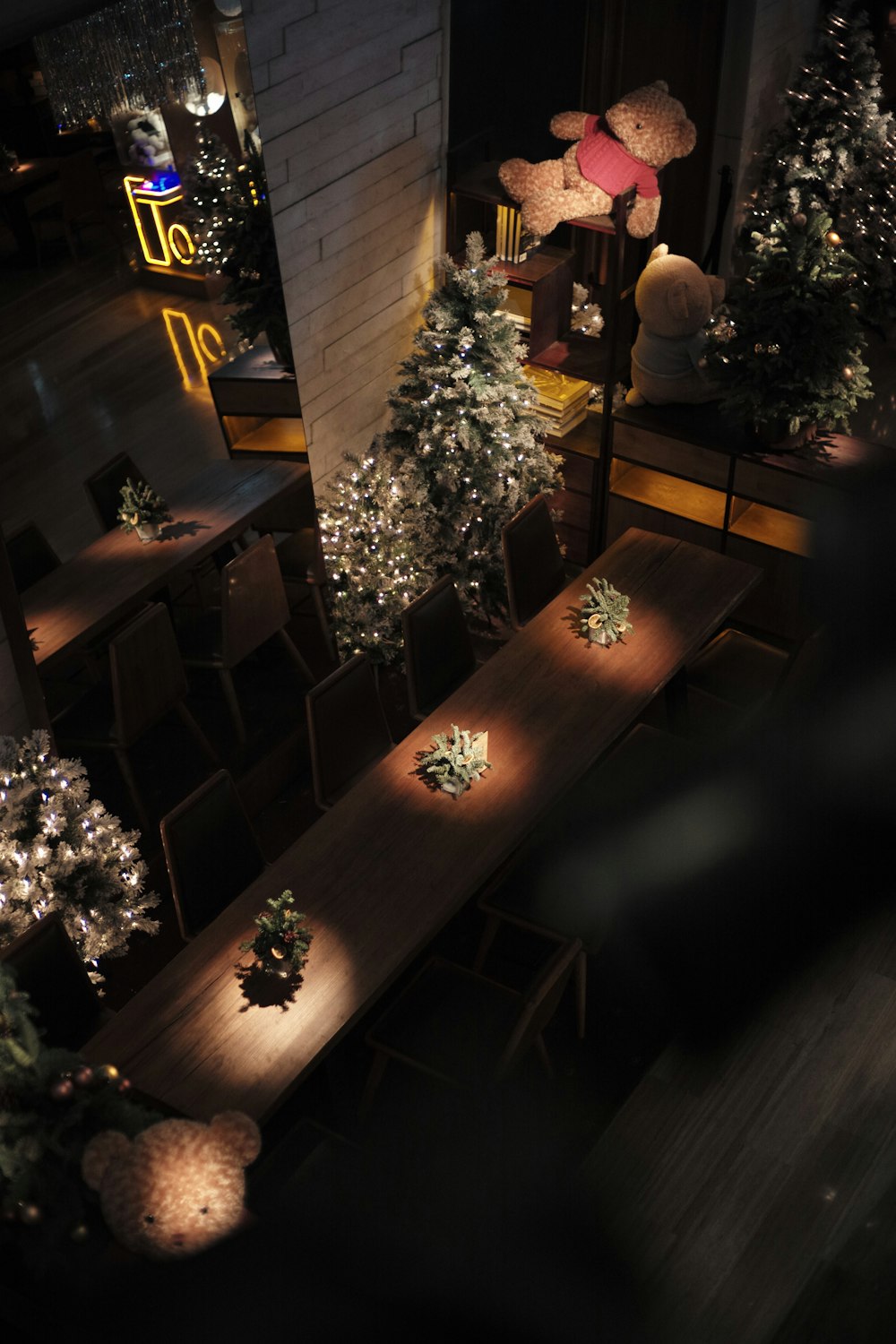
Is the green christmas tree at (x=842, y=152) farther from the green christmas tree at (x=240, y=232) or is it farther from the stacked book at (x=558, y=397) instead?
the green christmas tree at (x=240, y=232)

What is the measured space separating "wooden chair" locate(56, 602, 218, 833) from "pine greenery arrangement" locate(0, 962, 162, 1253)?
76.1 inches

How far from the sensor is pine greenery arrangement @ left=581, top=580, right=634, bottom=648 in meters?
4.80

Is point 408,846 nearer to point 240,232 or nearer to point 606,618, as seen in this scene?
point 606,618

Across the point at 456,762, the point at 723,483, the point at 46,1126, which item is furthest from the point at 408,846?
the point at 723,483

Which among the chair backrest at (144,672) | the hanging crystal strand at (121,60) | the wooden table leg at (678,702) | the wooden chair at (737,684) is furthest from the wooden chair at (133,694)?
the wooden chair at (737,684)

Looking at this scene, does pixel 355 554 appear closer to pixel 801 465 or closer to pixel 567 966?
Answer: pixel 801 465

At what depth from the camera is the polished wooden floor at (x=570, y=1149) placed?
366 cm

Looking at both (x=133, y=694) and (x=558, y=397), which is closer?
(x=133, y=694)

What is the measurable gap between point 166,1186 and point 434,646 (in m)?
2.82

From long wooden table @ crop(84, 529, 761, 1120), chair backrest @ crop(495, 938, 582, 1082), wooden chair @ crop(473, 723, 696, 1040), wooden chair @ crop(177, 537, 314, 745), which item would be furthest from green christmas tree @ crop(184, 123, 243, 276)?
chair backrest @ crop(495, 938, 582, 1082)

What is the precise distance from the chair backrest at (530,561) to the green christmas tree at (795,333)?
0.95 meters

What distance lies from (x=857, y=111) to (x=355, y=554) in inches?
146

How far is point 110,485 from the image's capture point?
15.4ft

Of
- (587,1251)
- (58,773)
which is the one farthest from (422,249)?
(587,1251)
